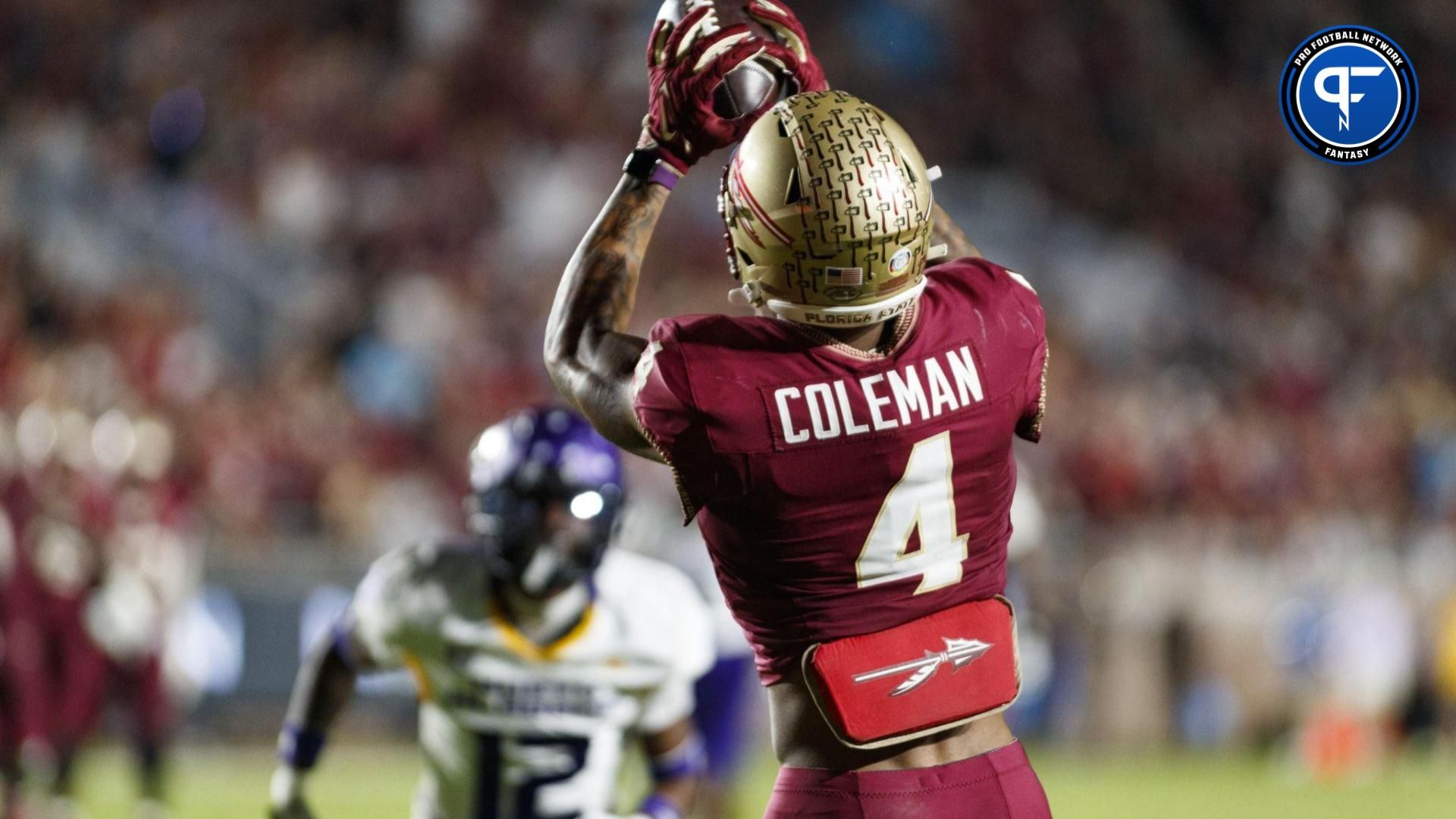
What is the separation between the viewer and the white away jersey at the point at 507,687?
470 cm

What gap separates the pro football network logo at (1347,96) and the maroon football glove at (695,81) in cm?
273

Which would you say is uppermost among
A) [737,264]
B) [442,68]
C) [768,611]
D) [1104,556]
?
[737,264]

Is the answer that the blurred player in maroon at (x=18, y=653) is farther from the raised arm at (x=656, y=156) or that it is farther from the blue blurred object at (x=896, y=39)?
the blue blurred object at (x=896, y=39)

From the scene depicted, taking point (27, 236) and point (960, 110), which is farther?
point (960, 110)

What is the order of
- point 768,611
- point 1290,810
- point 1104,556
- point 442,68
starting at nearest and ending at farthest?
point 768,611 < point 1290,810 < point 1104,556 < point 442,68

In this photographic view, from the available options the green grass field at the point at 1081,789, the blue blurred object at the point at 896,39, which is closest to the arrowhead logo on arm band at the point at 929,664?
the green grass field at the point at 1081,789

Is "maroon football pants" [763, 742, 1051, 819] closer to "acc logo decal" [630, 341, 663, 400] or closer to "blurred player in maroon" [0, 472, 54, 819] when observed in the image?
"acc logo decal" [630, 341, 663, 400]

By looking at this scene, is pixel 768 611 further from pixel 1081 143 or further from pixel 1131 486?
pixel 1081 143

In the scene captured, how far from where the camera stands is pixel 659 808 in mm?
4691

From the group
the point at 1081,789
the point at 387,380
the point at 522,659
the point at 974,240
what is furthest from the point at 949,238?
the point at 974,240

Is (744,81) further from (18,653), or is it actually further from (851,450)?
(18,653)

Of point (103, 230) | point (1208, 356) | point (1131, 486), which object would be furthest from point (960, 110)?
point (103, 230)

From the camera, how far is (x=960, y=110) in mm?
17734

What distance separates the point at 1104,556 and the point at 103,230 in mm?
7558
